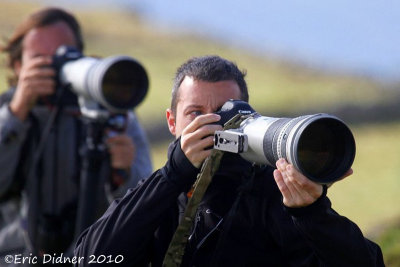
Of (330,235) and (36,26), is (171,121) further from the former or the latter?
(36,26)

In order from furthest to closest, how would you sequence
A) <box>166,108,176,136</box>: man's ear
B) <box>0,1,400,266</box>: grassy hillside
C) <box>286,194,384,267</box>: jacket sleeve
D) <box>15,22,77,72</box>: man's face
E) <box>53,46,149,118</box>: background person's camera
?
<box>0,1,400,266</box>: grassy hillside → <box>15,22,77,72</box>: man's face → <box>53,46,149,118</box>: background person's camera → <box>166,108,176,136</box>: man's ear → <box>286,194,384,267</box>: jacket sleeve

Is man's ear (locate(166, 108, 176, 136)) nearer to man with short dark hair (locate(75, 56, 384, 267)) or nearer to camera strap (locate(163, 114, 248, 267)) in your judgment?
man with short dark hair (locate(75, 56, 384, 267))

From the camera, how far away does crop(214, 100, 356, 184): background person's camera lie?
3152 mm

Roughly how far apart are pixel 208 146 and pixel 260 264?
46 cm

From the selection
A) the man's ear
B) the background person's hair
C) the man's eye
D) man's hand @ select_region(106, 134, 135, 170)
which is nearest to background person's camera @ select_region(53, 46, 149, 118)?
man's hand @ select_region(106, 134, 135, 170)

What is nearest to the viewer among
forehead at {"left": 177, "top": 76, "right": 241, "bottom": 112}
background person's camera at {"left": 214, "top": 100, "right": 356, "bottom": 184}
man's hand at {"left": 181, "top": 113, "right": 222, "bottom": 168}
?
background person's camera at {"left": 214, "top": 100, "right": 356, "bottom": 184}

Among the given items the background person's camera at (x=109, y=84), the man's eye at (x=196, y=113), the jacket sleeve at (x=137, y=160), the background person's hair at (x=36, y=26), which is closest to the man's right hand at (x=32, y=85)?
the background person's camera at (x=109, y=84)

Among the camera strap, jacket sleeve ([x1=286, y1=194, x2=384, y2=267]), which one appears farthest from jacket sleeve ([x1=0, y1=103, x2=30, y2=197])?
jacket sleeve ([x1=286, y1=194, x2=384, y2=267])

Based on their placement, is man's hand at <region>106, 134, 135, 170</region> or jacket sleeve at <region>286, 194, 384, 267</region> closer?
jacket sleeve at <region>286, 194, 384, 267</region>

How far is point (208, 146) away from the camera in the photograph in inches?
139

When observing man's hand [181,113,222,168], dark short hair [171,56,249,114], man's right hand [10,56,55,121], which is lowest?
man's right hand [10,56,55,121]

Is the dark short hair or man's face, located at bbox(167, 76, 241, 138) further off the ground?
the dark short hair

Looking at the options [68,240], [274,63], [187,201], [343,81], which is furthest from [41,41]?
[274,63]

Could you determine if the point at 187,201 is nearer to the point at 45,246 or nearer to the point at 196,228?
the point at 196,228
